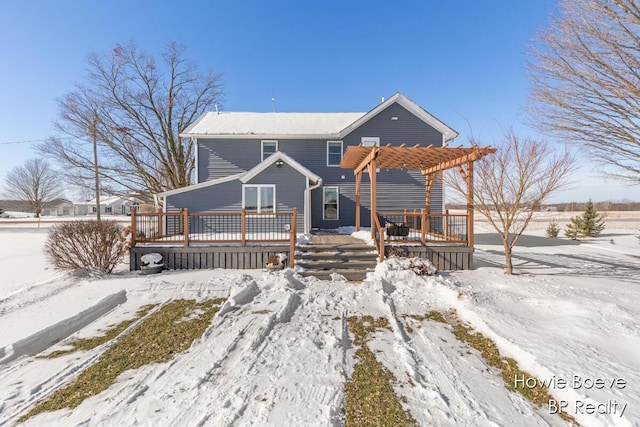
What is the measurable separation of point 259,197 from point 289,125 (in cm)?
568

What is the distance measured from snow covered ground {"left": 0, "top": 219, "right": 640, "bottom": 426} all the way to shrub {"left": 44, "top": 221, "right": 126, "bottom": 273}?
70 cm

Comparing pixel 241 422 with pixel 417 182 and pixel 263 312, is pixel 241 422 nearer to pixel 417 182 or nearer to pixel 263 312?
pixel 263 312

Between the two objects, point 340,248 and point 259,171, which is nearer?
point 340,248

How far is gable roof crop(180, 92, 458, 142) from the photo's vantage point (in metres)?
13.3

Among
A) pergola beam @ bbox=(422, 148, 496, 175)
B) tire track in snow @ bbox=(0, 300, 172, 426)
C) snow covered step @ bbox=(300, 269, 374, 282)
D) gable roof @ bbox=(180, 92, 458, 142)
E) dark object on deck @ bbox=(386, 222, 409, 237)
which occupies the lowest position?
tire track in snow @ bbox=(0, 300, 172, 426)

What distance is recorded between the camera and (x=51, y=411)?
2.31 m

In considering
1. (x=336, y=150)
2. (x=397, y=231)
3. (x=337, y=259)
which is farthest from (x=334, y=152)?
(x=337, y=259)

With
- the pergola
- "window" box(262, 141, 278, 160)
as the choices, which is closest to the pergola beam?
the pergola

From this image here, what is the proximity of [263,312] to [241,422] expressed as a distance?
2429 millimetres

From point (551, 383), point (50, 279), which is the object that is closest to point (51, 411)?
point (551, 383)

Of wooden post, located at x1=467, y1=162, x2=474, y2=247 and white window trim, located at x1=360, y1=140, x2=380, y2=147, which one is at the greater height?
white window trim, located at x1=360, y1=140, x2=380, y2=147

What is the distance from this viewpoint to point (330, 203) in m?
13.7

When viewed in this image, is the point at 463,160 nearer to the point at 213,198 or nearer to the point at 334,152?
the point at 334,152

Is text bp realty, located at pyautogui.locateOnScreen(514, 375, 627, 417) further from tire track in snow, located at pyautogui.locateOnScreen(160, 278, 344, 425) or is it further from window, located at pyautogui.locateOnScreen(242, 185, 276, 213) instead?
window, located at pyautogui.locateOnScreen(242, 185, 276, 213)
